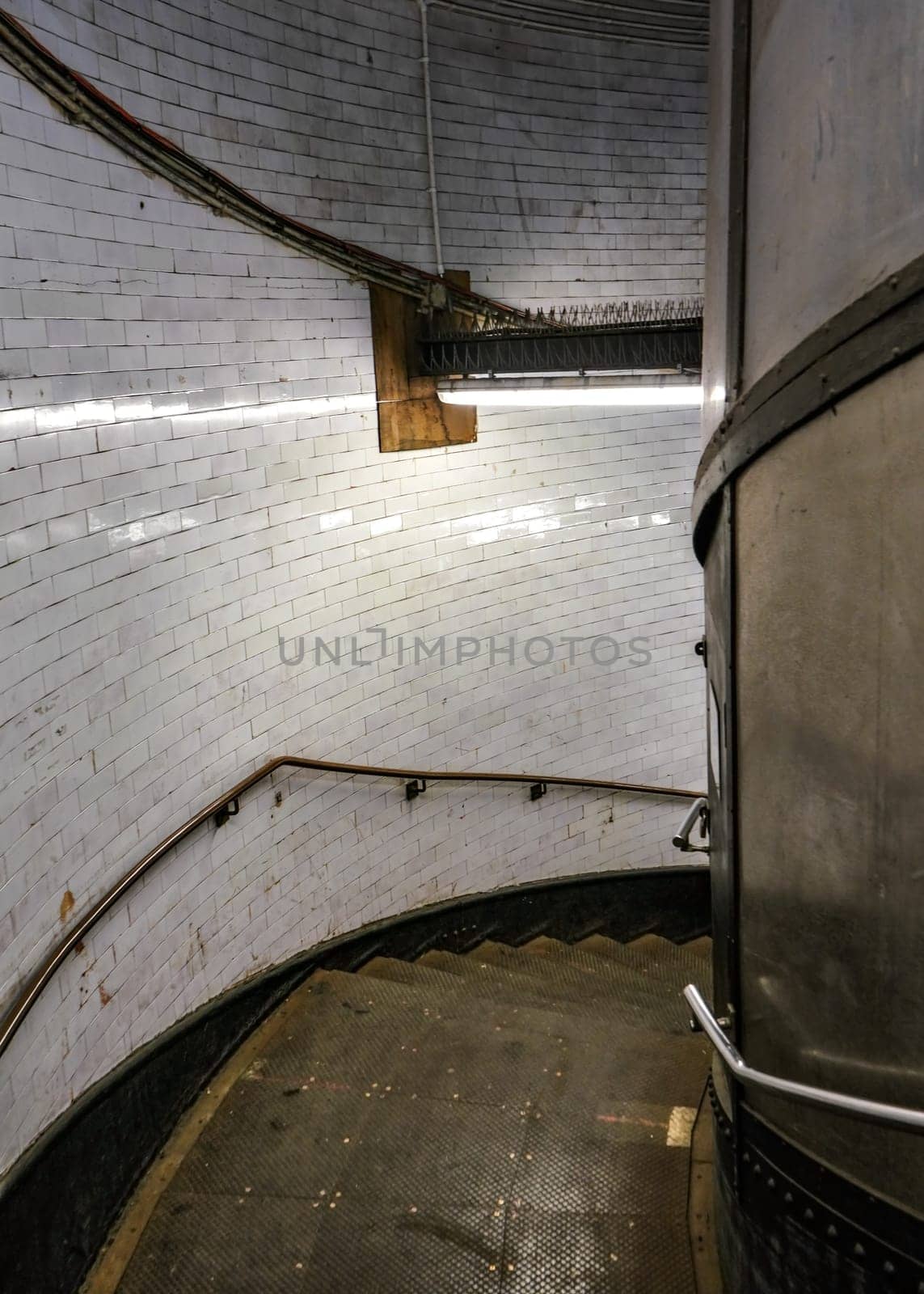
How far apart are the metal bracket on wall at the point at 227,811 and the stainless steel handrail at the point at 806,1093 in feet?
8.55

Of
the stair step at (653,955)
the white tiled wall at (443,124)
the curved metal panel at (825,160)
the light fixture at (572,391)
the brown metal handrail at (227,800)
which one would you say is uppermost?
the white tiled wall at (443,124)

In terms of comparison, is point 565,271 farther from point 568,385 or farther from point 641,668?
point 641,668

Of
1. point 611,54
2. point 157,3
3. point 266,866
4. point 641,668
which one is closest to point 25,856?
point 266,866

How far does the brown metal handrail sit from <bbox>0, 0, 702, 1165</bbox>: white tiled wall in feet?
0.20

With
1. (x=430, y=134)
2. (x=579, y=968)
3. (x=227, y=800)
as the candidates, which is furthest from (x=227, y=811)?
(x=430, y=134)

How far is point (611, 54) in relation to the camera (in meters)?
5.77

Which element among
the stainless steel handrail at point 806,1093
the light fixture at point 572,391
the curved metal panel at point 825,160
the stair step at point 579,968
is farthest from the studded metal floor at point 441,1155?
the curved metal panel at point 825,160

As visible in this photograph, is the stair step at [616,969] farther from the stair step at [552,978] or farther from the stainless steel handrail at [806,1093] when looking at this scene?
the stainless steel handrail at [806,1093]

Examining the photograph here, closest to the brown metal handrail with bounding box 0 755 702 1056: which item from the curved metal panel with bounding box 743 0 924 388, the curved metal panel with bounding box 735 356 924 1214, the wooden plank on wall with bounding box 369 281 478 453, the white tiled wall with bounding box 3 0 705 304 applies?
the wooden plank on wall with bounding box 369 281 478 453

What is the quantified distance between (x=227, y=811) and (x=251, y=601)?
0.94 m

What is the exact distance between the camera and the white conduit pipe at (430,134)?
5156mm

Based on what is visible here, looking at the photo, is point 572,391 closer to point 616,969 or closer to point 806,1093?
point 616,969

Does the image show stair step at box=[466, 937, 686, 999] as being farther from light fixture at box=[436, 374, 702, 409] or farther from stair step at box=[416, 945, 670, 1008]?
light fixture at box=[436, 374, 702, 409]

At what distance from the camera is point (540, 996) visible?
499cm
